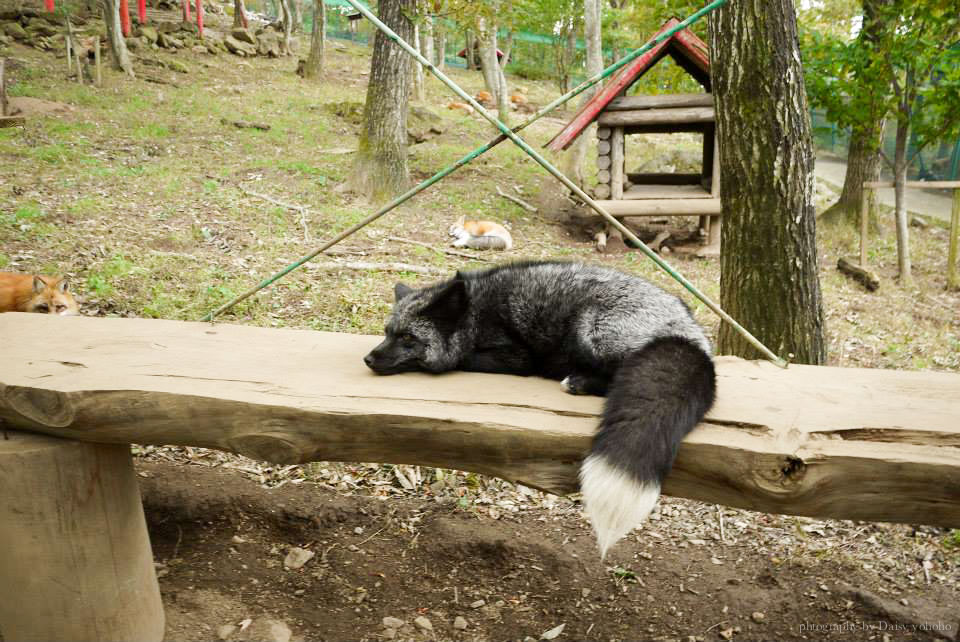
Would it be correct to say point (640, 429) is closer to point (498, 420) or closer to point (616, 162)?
point (498, 420)

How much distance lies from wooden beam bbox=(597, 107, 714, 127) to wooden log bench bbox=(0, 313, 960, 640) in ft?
24.3

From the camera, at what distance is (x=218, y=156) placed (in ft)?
35.6

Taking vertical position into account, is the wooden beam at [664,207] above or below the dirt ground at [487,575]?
above

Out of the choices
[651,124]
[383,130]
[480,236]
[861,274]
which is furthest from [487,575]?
[651,124]

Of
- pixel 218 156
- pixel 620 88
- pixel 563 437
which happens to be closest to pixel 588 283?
pixel 563 437

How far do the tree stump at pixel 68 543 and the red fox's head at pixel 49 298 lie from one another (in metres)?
2.71

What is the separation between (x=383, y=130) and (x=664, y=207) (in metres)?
4.27

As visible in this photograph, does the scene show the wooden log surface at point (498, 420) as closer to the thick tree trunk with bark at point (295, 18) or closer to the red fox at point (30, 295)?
the red fox at point (30, 295)

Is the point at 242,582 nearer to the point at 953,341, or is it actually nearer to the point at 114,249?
the point at 114,249

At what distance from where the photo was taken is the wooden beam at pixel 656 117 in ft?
31.1

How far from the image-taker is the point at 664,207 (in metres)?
9.77

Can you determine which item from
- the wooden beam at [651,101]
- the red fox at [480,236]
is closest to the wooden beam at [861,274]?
the wooden beam at [651,101]

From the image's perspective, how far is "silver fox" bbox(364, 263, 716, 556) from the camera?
2145mm

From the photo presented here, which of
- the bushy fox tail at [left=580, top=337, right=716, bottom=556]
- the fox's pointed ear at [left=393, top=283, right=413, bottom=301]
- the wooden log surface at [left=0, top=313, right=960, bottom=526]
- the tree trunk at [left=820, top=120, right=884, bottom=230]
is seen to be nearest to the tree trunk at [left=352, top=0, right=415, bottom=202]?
the fox's pointed ear at [left=393, top=283, right=413, bottom=301]
